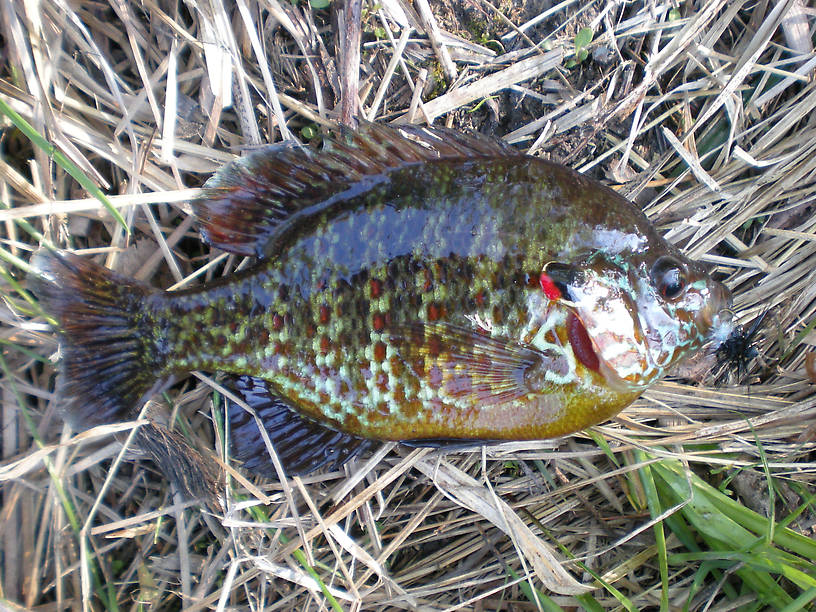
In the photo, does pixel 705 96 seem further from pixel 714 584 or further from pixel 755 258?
pixel 714 584

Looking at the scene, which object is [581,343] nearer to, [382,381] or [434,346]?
[434,346]

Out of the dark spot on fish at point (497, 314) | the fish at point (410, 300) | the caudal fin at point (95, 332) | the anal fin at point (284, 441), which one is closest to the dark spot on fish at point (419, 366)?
the fish at point (410, 300)

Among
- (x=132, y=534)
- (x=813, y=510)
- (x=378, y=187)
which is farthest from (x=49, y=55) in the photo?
(x=813, y=510)

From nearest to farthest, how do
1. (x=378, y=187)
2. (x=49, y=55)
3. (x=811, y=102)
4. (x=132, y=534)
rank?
1. (x=378, y=187)
2. (x=49, y=55)
3. (x=132, y=534)
4. (x=811, y=102)

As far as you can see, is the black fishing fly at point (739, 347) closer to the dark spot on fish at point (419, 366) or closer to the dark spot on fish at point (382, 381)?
the dark spot on fish at point (419, 366)

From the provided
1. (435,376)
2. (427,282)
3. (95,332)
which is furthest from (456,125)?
(95,332)

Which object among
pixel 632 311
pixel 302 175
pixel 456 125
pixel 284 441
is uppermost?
pixel 456 125
